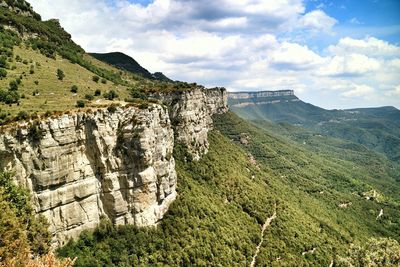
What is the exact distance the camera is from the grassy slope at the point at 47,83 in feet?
199

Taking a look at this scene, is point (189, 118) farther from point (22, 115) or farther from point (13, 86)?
point (22, 115)

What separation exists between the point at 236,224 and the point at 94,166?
4447 centimetres

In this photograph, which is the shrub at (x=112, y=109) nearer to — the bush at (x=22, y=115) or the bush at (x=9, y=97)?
the bush at (x=22, y=115)

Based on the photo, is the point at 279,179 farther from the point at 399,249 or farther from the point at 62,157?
the point at 62,157

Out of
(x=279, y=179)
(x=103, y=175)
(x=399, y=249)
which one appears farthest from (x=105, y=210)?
(x=279, y=179)

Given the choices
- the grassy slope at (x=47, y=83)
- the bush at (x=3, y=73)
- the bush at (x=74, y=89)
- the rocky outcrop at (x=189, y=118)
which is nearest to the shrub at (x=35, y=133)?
the grassy slope at (x=47, y=83)

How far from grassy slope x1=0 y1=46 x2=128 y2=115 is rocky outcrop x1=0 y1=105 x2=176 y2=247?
6.50 meters

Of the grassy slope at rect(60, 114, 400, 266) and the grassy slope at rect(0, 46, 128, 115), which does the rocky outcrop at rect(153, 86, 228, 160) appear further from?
the grassy slope at rect(0, 46, 128, 115)

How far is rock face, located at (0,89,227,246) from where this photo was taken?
51312 millimetres

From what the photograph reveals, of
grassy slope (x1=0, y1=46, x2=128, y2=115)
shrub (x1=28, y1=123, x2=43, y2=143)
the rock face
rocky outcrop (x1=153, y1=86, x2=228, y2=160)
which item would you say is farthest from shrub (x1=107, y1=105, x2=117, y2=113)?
rocky outcrop (x1=153, y1=86, x2=228, y2=160)

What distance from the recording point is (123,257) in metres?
61.0

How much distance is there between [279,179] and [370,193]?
73324 mm

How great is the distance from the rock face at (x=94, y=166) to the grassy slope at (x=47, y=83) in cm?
652

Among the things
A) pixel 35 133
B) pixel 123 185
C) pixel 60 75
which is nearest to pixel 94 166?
pixel 123 185
